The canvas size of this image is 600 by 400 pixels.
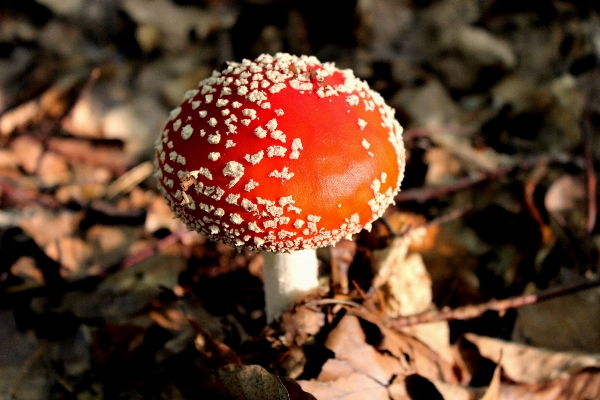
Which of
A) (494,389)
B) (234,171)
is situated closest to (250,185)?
(234,171)

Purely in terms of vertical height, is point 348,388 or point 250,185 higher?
point 250,185

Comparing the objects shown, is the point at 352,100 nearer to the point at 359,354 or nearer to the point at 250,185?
the point at 250,185

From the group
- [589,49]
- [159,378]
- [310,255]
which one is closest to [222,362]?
[159,378]

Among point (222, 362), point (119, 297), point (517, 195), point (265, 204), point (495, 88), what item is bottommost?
point (119, 297)

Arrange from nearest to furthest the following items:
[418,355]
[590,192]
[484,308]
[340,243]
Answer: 1. [418,355]
2. [484,308]
3. [340,243]
4. [590,192]

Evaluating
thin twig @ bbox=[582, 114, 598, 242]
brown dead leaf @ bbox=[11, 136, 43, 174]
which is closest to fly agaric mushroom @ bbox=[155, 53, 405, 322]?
thin twig @ bbox=[582, 114, 598, 242]

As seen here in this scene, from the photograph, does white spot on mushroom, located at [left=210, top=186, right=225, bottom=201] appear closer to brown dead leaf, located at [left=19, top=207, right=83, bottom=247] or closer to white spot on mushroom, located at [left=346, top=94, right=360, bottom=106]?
white spot on mushroom, located at [left=346, top=94, right=360, bottom=106]

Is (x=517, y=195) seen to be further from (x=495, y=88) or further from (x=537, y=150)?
(x=495, y=88)
